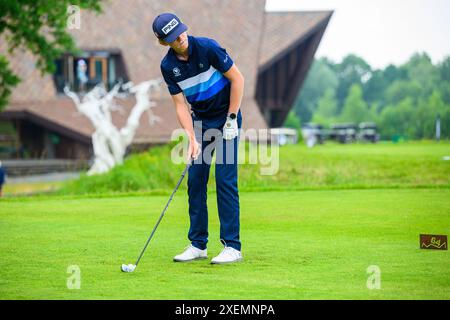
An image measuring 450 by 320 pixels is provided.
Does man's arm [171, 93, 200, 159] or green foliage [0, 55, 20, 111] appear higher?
green foliage [0, 55, 20, 111]

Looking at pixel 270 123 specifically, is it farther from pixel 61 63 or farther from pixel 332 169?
pixel 332 169

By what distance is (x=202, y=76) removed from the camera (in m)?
7.93

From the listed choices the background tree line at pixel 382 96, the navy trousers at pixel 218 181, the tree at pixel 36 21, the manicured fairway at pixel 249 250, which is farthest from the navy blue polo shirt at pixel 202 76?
the background tree line at pixel 382 96

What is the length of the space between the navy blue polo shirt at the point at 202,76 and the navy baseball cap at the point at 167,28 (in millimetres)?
251

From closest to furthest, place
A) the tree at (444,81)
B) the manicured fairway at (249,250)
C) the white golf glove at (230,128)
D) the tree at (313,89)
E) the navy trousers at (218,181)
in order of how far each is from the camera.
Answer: the manicured fairway at (249,250) → the white golf glove at (230,128) → the navy trousers at (218,181) → the tree at (444,81) → the tree at (313,89)

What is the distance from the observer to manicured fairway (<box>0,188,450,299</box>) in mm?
6371

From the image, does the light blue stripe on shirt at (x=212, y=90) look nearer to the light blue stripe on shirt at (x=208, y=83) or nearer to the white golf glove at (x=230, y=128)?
the light blue stripe on shirt at (x=208, y=83)

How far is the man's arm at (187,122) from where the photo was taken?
26.4 feet

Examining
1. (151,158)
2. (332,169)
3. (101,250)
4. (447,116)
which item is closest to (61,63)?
(447,116)

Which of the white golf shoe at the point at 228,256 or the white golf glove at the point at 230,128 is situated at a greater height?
the white golf glove at the point at 230,128

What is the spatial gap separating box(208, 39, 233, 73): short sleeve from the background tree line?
119ft

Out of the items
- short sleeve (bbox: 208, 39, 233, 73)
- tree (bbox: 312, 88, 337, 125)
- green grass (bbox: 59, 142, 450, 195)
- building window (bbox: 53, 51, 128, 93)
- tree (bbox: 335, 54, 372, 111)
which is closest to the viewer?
short sleeve (bbox: 208, 39, 233, 73)

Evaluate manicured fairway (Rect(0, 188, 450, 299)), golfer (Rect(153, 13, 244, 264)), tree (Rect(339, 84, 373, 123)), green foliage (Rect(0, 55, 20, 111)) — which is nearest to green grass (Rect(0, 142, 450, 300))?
manicured fairway (Rect(0, 188, 450, 299))

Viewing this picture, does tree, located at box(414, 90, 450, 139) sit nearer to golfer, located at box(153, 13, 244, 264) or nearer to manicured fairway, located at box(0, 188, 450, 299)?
manicured fairway, located at box(0, 188, 450, 299)
